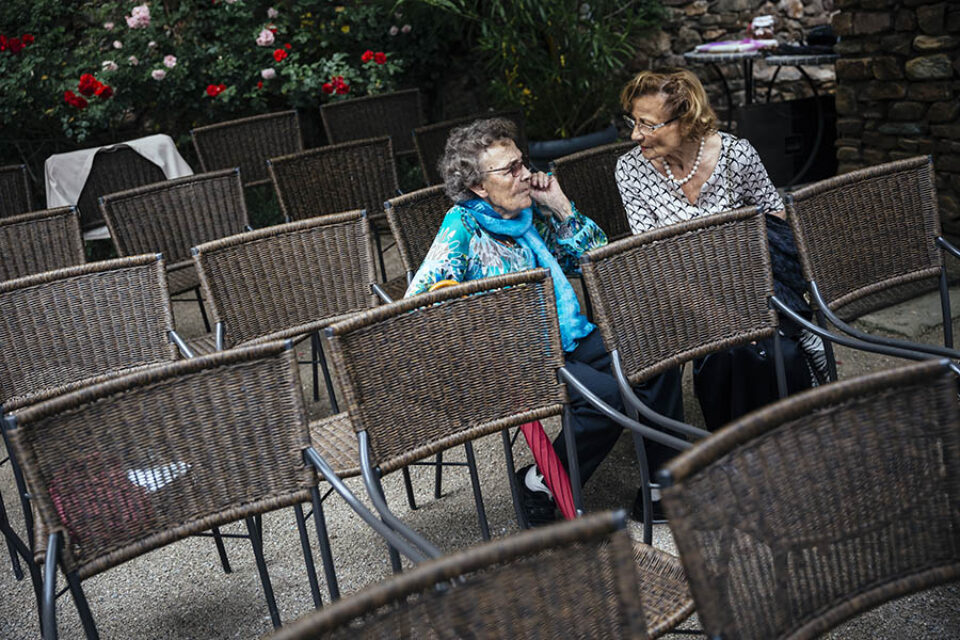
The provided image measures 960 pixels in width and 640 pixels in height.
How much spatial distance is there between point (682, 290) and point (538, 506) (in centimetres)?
81

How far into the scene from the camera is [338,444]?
7.40ft

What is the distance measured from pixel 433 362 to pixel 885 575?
2.81 feet

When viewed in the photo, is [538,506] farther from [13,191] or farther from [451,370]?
[13,191]

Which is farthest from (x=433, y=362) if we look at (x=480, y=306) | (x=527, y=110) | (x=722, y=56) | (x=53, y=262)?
(x=722, y=56)

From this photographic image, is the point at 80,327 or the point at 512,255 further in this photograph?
the point at 512,255

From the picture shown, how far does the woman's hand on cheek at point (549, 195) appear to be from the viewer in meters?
2.60

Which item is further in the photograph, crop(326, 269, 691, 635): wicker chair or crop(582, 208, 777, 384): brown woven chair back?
crop(582, 208, 777, 384): brown woven chair back

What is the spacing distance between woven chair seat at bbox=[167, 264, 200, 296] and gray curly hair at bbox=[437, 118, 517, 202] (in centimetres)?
142

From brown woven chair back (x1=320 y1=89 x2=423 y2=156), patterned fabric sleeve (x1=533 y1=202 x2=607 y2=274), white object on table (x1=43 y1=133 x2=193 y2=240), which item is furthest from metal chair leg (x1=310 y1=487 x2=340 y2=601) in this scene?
brown woven chair back (x1=320 y1=89 x2=423 y2=156)

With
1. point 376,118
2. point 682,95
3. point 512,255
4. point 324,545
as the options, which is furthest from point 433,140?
point 324,545

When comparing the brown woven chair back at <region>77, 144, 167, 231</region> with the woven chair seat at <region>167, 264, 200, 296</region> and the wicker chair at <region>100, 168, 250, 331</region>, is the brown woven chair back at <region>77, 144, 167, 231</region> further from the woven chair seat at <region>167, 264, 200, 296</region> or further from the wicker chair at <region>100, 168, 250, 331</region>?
the wicker chair at <region>100, 168, 250, 331</region>

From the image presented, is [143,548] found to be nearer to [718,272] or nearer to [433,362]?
[433,362]

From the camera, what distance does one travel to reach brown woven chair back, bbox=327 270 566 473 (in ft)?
5.61

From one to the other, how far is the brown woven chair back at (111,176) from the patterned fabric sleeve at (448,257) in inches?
95.1
